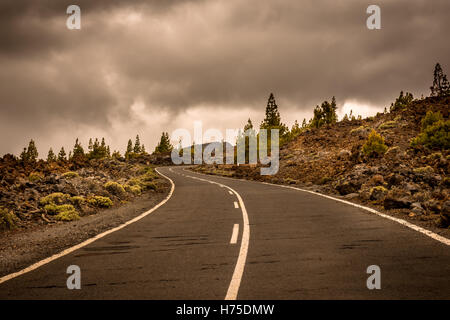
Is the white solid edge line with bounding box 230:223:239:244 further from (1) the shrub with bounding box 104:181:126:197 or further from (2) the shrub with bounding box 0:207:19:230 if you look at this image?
(1) the shrub with bounding box 104:181:126:197

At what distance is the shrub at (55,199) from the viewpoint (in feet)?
38.0

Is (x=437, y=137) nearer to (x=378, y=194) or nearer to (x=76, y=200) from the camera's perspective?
(x=378, y=194)

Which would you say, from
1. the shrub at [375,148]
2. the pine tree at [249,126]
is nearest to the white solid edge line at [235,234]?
the shrub at [375,148]

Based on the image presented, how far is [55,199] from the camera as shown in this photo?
39.4ft

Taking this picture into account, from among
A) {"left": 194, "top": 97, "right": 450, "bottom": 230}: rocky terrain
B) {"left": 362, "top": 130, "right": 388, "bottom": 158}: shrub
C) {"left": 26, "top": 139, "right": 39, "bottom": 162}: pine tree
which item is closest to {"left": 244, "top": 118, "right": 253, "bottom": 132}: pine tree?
{"left": 194, "top": 97, "right": 450, "bottom": 230}: rocky terrain

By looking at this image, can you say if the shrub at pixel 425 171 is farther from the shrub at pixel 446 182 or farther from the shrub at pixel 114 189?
the shrub at pixel 114 189

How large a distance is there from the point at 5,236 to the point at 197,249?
19.6 ft

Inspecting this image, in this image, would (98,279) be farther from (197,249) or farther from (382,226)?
(382,226)

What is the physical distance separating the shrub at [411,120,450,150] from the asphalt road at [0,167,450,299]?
51.4ft

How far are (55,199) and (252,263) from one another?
33.0ft

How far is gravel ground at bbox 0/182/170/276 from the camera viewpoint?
5879mm
